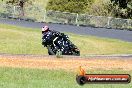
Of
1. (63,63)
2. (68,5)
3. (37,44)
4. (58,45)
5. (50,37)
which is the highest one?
(50,37)

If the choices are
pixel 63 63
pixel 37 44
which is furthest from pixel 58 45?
pixel 37 44

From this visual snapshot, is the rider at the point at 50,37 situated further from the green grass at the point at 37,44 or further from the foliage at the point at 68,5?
the foliage at the point at 68,5

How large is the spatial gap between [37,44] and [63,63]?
16.6m

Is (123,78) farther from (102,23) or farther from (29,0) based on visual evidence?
(29,0)

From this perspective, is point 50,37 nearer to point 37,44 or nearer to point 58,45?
point 58,45

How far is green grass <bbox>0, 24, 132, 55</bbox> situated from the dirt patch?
455 inches

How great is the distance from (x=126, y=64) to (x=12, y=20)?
3326cm

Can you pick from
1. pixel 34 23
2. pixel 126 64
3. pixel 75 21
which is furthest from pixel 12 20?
pixel 126 64

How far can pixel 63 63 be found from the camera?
49.4ft

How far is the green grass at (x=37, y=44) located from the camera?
29359mm

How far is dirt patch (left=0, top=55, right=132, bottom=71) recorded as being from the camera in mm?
14206

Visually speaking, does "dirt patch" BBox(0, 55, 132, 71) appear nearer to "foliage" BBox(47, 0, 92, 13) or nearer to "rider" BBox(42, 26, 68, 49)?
"rider" BBox(42, 26, 68, 49)

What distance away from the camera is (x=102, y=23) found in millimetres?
48656

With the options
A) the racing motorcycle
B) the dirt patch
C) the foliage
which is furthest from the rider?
the foliage
